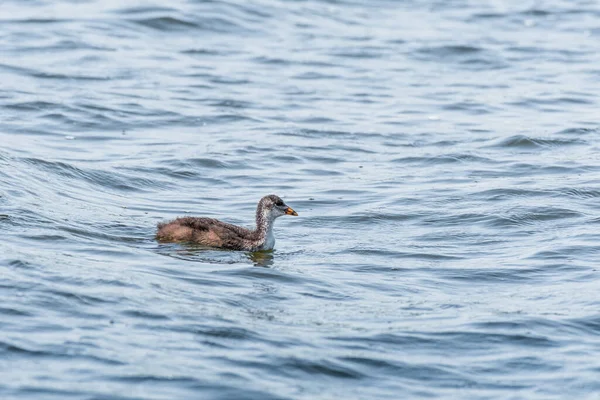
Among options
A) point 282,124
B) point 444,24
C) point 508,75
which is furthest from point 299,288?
point 444,24

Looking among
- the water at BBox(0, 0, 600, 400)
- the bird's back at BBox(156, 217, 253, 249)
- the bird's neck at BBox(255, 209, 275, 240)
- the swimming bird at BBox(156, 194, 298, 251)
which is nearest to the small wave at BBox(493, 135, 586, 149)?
the water at BBox(0, 0, 600, 400)

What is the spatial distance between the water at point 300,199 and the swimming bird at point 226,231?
21 centimetres

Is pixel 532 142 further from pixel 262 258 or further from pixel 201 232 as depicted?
pixel 201 232

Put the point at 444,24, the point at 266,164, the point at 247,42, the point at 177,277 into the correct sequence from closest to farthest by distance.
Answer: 1. the point at 177,277
2. the point at 266,164
3. the point at 247,42
4. the point at 444,24

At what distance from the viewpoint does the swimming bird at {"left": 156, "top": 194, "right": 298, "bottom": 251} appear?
13.4 metres

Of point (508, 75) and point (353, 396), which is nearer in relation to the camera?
point (353, 396)

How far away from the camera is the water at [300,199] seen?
9.82m

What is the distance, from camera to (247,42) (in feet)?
96.6

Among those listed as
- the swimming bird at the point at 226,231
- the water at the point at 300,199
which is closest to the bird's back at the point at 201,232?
the swimming bird at the point at 226,231

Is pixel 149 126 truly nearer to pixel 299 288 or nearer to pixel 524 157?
pixel 524 157

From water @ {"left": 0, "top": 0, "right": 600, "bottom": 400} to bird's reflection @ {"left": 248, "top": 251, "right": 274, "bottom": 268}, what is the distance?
0.05 metres

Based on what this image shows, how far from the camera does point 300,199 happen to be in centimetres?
1675

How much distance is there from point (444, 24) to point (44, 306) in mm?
23887

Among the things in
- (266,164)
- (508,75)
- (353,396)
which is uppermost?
(508,75)
